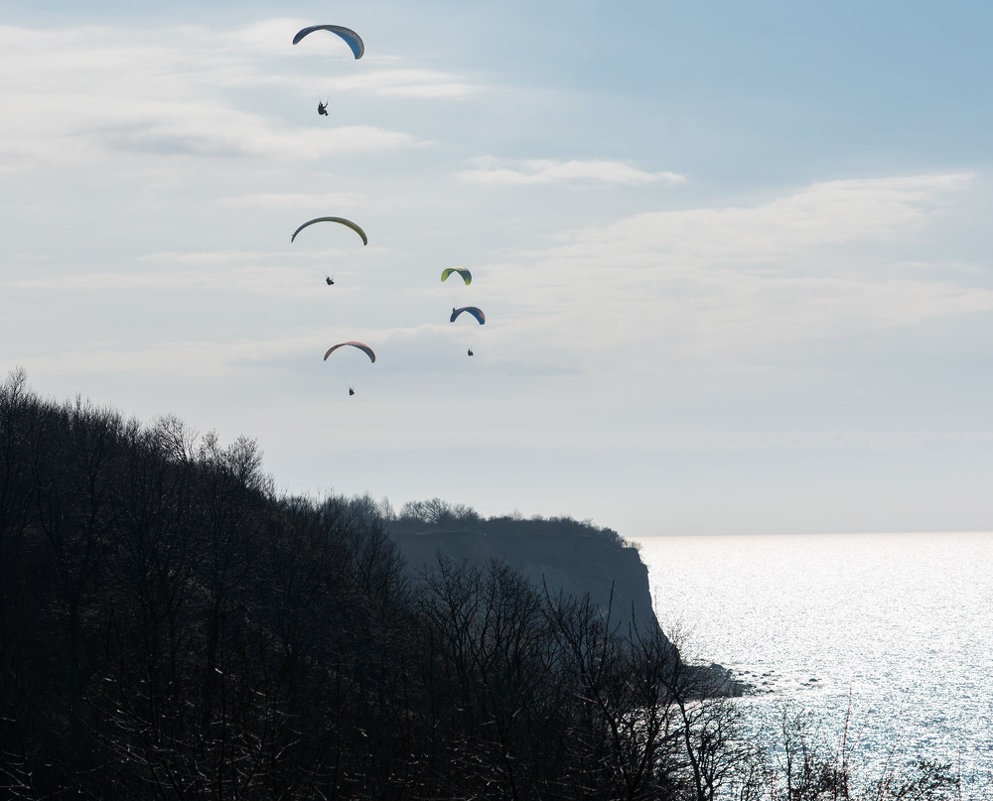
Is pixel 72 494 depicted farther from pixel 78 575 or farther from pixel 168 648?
pixel 168 648

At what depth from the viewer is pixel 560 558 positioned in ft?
570

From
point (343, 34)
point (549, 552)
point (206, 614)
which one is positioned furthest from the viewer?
point (549, 552)

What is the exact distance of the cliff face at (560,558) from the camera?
15938 centimetres

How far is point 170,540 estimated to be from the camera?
160ft

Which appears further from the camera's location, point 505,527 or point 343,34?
point 505,527

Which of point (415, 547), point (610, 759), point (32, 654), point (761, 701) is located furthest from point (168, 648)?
point (415, 547)

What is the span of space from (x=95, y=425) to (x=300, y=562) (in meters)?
23.5

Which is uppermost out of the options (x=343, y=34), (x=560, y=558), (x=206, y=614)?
(x=343, y=34)

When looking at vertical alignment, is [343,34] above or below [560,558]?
above

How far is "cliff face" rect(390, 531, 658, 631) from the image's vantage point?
15938 cm

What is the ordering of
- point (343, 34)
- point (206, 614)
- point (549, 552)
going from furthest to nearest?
point (549, 552) → point (206, 614) → point (343, 34)

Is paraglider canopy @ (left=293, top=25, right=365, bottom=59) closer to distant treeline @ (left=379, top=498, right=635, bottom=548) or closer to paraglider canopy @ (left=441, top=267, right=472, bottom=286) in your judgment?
paraglider canopy @ (left=441, top=267, right=472, bottom=286)

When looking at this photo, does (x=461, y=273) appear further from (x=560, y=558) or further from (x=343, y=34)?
(x=560, y=558)

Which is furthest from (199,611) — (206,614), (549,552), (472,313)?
(549,552)
